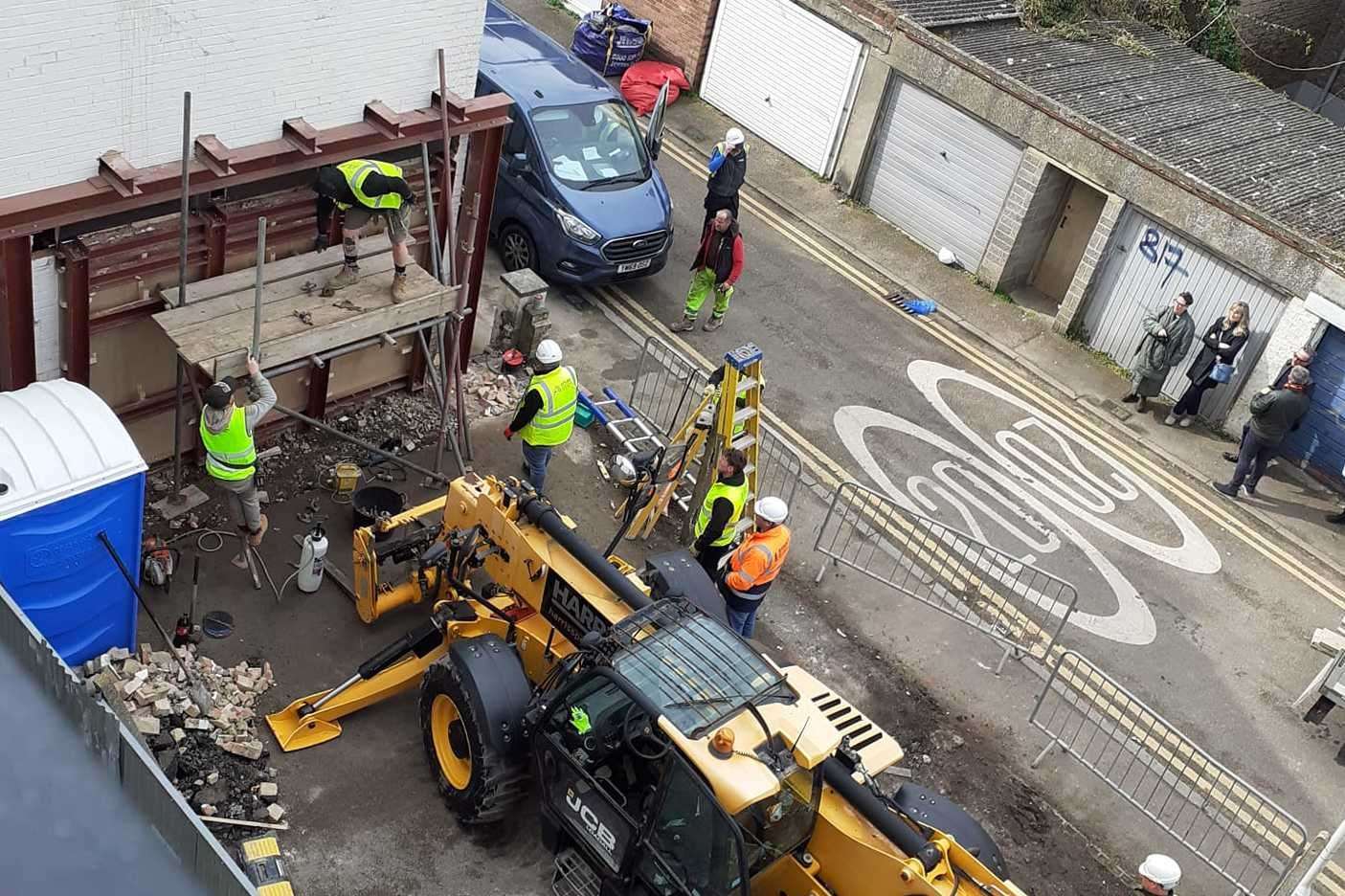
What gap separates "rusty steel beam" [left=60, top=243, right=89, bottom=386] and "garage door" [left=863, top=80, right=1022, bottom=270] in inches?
466

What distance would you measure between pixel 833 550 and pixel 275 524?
518 centimetres

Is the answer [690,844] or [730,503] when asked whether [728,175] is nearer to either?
[730,503]

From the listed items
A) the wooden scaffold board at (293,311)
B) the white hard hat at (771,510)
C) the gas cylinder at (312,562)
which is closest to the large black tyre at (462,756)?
the gas cylinder at (312,562)

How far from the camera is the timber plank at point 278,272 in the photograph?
1130 centimetres

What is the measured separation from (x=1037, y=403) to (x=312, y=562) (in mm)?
9237

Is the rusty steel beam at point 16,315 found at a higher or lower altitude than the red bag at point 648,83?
higher

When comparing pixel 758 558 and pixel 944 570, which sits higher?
pixel 758 558

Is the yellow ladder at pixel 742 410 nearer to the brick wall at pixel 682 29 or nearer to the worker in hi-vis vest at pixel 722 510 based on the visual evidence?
the worker in hi-vis vest at pixel 722 510

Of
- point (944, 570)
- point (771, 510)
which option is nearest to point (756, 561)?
point (771, 510)

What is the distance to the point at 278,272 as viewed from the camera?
38.9 ft

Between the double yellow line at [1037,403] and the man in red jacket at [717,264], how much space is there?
58 centimetres

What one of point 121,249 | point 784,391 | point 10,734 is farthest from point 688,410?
point 10,734

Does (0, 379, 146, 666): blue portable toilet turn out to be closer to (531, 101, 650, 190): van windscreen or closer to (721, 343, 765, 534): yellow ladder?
(721, 343, 765, 534): yellow ladder

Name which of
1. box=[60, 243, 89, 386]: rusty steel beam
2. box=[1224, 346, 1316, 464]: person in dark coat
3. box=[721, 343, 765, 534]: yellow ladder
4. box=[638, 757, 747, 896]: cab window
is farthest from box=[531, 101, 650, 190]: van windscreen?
box=[638, 757, 747, 896]: cab window
